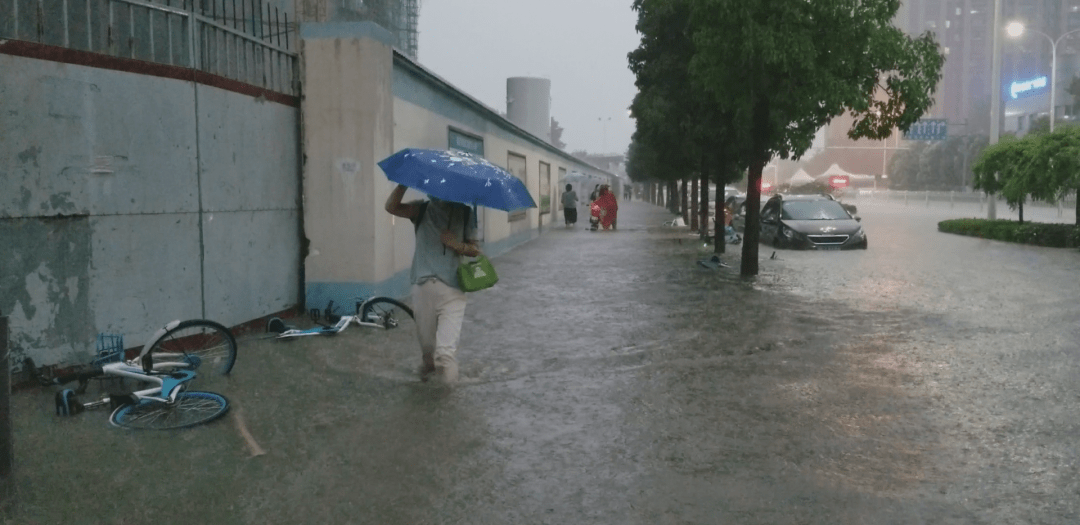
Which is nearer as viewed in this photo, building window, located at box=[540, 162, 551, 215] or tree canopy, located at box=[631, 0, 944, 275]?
tree canopy, located at box=[631, 0, 944, 275]

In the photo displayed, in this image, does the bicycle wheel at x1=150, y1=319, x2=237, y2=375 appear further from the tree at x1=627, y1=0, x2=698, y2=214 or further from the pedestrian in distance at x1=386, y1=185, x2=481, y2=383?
the tree at x1=627, y1=0, x2=698, y2=214

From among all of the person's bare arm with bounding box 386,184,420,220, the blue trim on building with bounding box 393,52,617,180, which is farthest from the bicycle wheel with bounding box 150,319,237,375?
the blue trim on building with bounding box 393,52,617,180

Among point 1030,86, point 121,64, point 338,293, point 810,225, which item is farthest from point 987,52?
point 121,64

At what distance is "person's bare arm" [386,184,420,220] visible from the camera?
6.93 metres

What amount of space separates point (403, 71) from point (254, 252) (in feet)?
12.8

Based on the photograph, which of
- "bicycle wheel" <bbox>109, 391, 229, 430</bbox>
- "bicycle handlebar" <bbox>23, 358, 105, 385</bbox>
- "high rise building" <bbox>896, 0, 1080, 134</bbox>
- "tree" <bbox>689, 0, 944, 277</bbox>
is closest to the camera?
"bicycle wheel" <bbox>109, 391, 229, 430</bbox>

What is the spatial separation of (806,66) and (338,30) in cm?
667

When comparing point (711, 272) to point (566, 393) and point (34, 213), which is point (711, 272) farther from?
point (34, 213)

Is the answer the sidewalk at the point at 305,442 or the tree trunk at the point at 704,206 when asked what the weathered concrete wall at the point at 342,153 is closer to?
the sidewalk at the point at 305,442

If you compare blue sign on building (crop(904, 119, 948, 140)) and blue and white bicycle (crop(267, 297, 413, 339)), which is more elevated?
blue sign on building (crop(904, 119, 948, 140))

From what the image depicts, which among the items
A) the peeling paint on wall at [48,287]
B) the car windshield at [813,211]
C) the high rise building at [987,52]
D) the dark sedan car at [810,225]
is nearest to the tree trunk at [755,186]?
the dark sedan car at [810,225]

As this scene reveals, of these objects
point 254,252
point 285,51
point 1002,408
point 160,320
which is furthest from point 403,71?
point 1002,408

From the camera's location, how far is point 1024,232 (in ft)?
75.1

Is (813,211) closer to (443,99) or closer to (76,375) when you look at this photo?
(443,99)
